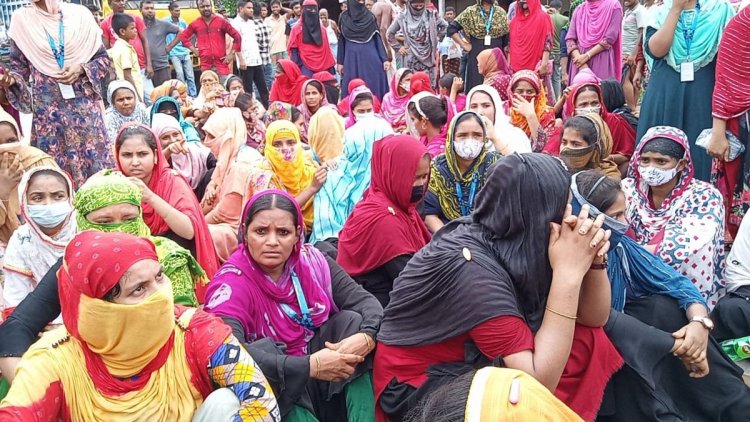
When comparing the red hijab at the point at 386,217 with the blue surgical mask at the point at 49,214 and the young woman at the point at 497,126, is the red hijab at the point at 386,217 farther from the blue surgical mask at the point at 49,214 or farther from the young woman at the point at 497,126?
the young woman at the point at 497,126

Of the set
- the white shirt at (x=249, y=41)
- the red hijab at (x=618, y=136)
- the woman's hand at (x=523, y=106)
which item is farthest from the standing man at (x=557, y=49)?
the red hijab at (x=618, y=136)

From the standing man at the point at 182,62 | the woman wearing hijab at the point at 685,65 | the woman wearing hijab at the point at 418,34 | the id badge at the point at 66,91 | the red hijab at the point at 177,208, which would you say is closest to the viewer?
the red hijab at the point at 177,208

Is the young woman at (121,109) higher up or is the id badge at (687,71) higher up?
the id badge at (687,71)

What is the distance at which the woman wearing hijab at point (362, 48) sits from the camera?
8500 mm

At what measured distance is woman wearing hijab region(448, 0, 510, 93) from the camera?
8172mm

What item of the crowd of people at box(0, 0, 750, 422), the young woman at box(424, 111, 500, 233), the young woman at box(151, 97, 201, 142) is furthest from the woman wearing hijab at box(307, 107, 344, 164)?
the young woman at box(424, 111, 500, 233)

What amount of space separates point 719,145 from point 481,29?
5008 mm

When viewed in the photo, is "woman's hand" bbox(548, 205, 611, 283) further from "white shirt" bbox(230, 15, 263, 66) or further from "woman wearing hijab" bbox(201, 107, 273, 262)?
"white shirt" bbox(230, 15, 263, 66)

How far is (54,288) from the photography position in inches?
92.7

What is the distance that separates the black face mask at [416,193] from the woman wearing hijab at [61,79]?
9.42 feet

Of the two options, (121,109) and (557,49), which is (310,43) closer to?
(557,49)

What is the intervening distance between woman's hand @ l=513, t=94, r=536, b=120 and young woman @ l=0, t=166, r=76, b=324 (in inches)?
136

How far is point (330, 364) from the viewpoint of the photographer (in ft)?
7.24

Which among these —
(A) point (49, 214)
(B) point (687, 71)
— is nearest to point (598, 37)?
(B) point (687, 71)
